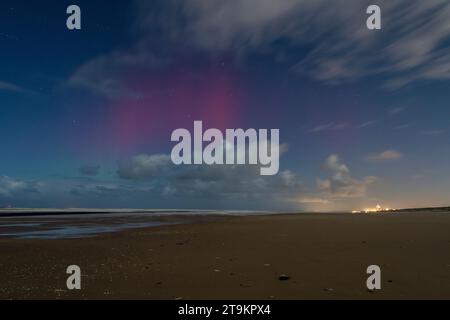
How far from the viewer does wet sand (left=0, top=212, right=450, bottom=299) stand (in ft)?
22.6

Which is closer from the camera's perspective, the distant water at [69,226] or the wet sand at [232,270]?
the wet sand at [232,270]

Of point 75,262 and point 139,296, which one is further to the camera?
point 75,262

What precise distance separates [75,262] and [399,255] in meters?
9.81

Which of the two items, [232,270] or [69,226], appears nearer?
[232,270]

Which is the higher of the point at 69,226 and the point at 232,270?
the point at 232,270

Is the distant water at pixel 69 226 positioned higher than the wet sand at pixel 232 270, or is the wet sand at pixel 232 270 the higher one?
the wet sand at pixel 232 270

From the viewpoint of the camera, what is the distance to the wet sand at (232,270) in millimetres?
6883

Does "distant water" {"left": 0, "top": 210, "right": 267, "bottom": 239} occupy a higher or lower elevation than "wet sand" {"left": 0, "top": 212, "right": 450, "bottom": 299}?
lower

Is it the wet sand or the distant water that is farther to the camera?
the distant water

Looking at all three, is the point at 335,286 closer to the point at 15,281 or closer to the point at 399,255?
the point at 399,255

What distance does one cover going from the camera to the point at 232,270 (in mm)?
8789
